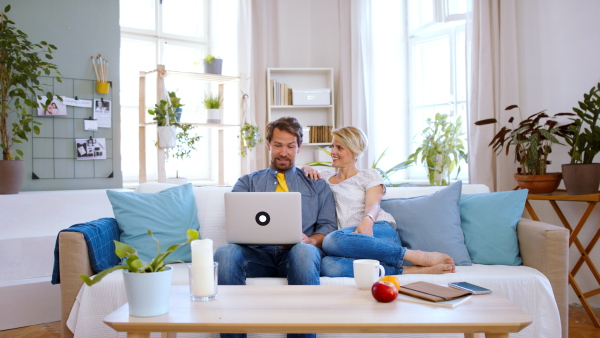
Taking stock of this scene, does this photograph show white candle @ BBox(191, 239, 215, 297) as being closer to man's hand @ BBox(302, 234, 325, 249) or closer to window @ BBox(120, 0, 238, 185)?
man's hand @ BBox(302, 234, 325, 249)

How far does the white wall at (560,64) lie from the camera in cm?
294

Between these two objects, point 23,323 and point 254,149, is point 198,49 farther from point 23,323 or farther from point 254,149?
point 23,323

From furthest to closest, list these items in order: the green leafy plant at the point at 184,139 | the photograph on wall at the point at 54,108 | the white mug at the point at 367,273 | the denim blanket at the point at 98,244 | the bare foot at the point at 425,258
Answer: the green leafy plant at the point at 184,139 < the photograph on wall at the point at 54,108 < the bare foot at the point at 425,258 < the denim blanket at the point at 98,244 < the white mug at the point at 367,273

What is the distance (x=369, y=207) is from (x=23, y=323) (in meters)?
1.92

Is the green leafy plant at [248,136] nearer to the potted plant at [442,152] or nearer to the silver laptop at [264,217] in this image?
the potted plant at [442,152]

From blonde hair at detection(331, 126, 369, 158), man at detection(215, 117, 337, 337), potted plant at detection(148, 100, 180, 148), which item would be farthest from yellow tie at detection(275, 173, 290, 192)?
potted plant at detection(148, 100, 180, 148)

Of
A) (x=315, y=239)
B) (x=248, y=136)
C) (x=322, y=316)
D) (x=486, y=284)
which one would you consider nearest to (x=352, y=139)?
(x=315, y=239)

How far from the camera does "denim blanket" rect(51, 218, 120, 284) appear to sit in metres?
1.97

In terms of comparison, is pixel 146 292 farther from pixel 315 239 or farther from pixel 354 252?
pixel 315 239

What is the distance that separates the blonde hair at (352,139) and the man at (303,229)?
0.21 metres

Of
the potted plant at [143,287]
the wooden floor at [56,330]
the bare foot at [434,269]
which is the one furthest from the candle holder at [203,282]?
the wooden floor at [56,330]

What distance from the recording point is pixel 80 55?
11.4 feet

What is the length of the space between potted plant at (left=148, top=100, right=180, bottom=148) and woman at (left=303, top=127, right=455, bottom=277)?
4.80ft

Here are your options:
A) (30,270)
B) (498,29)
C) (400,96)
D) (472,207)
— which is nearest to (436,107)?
(400,96)
